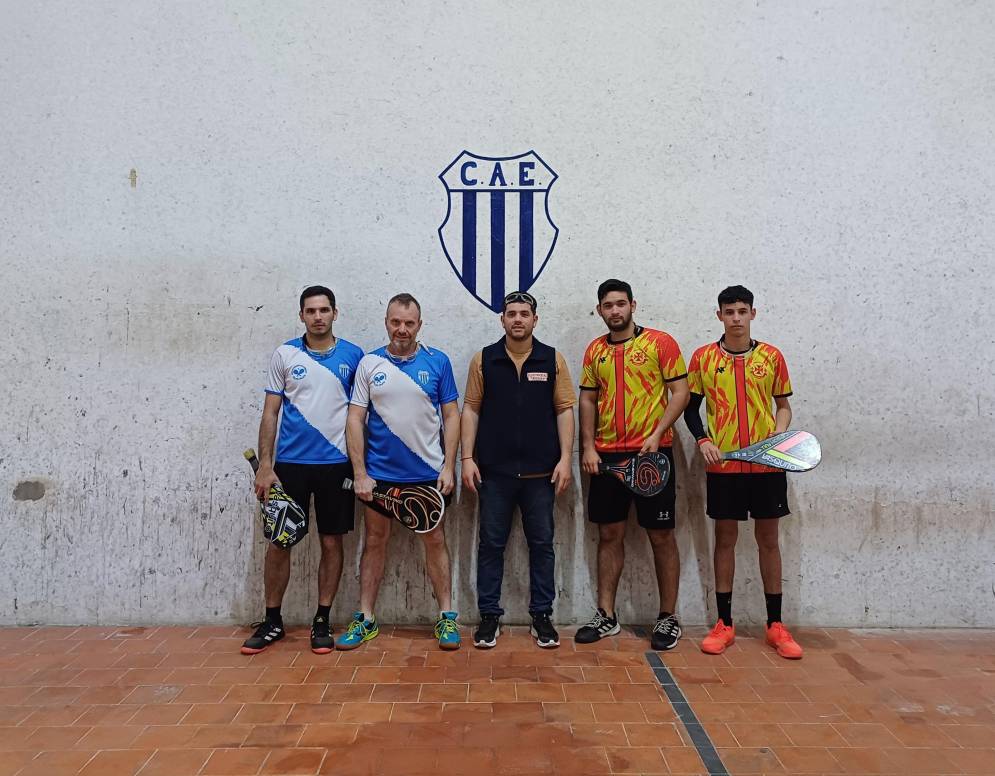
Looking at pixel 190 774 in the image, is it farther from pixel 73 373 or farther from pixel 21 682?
pixel 73 373

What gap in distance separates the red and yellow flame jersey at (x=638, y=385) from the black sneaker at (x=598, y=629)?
0.90 metres

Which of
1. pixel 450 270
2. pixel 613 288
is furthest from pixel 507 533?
pixel 450 270

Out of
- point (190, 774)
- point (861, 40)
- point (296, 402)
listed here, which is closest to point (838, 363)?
point (861, 40)

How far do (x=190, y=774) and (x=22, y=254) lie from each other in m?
3.05

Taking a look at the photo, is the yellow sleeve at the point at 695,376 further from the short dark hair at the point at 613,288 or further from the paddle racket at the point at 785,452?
the short dark hair at the point at 613,288

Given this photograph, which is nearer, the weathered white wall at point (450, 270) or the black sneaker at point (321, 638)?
the black sneaker at point (321, 638)

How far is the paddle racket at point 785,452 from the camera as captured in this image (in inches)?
126

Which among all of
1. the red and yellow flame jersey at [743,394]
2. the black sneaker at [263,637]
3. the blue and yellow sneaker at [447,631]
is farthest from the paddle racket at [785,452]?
the black sneaker at [263,637]

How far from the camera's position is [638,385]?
11.4ft

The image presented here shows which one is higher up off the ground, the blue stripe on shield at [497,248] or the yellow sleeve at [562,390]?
the blue stripe on shield at [497,248]

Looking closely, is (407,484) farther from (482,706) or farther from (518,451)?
(482,706)

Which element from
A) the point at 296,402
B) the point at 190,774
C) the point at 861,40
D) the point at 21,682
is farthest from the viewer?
the point at 861,40

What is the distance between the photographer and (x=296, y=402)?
3.45m

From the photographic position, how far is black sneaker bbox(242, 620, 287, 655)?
11.1ft
